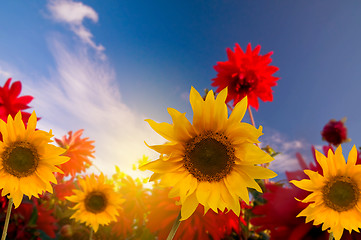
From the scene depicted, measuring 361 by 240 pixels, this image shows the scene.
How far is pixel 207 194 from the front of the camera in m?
0.42

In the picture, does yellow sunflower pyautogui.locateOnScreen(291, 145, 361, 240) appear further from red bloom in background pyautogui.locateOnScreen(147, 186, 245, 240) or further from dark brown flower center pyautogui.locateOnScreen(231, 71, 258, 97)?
dark brown flower center pyautogui.locateOnScreen(231, 71, 258, 97)

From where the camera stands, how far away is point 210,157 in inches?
17.2

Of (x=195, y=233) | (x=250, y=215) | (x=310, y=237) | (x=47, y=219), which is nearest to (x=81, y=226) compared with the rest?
(x=47, y=219)

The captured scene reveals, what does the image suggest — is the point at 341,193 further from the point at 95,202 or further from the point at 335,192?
the point at 95,202

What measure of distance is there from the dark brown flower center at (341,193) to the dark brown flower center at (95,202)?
801 millimetres

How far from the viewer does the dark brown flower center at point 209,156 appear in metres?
0.43

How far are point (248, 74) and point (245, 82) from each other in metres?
0.03

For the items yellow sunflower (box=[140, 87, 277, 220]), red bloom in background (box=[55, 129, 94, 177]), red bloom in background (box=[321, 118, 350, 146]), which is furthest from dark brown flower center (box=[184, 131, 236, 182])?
red bloom in background (box=[321, 118, 350, 146])

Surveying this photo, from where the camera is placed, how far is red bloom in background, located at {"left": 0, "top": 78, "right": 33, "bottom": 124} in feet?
2.64

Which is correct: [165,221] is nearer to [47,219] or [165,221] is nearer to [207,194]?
[207,194]

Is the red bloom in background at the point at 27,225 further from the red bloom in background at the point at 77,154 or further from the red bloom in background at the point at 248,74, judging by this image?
the red bloom in background at the point at 248,74

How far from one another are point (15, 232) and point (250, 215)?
0.79 m

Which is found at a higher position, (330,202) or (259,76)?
(259,76)

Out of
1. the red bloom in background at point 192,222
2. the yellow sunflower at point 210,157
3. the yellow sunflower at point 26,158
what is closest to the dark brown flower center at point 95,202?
the red bloom in background at point 192,222
